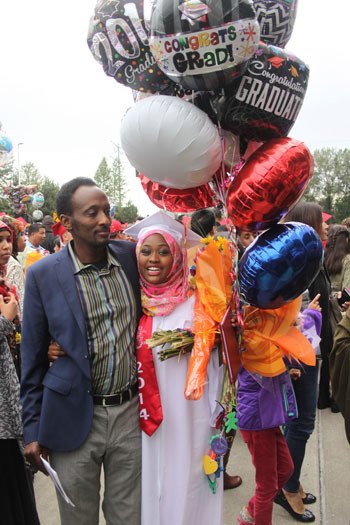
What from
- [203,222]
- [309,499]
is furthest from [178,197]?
[309,499]

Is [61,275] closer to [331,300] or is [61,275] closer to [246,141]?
[246,141]

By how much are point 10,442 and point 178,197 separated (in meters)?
1.63

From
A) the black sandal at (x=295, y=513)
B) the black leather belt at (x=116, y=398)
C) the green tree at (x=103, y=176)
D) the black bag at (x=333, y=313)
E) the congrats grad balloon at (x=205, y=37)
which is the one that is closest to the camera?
the congrats grad balloon at (x=205, y=37)

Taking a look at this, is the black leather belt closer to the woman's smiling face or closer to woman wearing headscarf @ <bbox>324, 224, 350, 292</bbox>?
the woman's smiling face

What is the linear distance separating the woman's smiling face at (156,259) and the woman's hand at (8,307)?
82 centimetres

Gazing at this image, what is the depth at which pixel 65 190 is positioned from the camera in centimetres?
210

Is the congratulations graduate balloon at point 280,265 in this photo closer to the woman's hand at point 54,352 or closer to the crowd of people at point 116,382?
the crowd of people at point 116,382

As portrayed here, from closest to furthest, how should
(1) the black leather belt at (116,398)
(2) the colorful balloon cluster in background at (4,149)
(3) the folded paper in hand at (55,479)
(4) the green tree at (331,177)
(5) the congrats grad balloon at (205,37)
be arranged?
(5) the congrats grad balloon at (205,37)
(3) the folded paper in hand at (55,479)
(1) the black leather belt at (116,398)
(2) the colorful balloon cluster in background at (4,149)
(4) the green tree at (331,177)

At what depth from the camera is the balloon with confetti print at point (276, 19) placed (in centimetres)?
197

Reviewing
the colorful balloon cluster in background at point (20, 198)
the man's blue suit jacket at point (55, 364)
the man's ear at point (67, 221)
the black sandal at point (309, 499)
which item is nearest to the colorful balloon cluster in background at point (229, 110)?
the man's ear at point (67, 221)

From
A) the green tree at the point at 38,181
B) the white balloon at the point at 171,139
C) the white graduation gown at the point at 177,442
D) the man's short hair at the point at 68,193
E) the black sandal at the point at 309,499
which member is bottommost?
the green tree at the point at 38,181

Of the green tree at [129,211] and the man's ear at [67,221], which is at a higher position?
the man's ear at [67,221]

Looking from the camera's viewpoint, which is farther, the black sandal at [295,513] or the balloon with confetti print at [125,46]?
the black sandal at [295,513]

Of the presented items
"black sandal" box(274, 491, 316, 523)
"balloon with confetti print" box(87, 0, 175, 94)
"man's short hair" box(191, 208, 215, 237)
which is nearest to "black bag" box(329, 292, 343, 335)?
"man's short hair" box(191, 208, 215, 237)
